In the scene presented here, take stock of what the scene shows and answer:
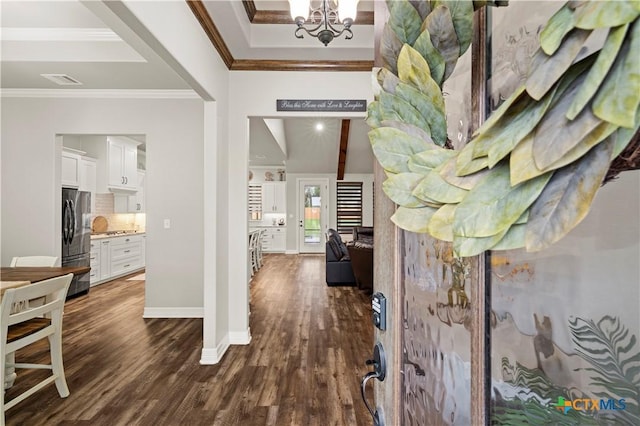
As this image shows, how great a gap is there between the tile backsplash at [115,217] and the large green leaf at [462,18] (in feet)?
24.7

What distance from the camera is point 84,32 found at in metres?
3.07

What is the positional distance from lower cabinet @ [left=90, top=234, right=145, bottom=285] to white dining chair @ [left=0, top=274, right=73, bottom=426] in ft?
11.6

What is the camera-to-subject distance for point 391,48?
55 centimetres

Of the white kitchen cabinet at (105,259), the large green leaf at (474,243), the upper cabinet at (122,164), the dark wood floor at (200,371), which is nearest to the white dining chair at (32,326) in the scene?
the dark wood floor at (200,371)

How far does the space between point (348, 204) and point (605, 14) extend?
9843mm

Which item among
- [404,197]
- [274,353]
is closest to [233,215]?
[274,353]

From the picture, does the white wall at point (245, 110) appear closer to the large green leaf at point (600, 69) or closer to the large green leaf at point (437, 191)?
the large green leaf at point (437, 191)

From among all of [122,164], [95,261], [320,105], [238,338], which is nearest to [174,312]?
[238,338]

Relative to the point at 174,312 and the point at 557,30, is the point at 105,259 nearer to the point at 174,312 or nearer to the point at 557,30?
the point at 174,312

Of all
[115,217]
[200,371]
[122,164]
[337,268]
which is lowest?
[200,371]

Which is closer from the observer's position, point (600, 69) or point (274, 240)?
point (600, 69)

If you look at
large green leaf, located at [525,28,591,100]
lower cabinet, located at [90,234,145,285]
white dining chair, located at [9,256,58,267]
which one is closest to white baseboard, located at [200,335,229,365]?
white dining chair, located at [9,256,58,267]

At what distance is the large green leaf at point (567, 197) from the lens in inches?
9.1

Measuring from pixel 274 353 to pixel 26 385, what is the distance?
1966mm
